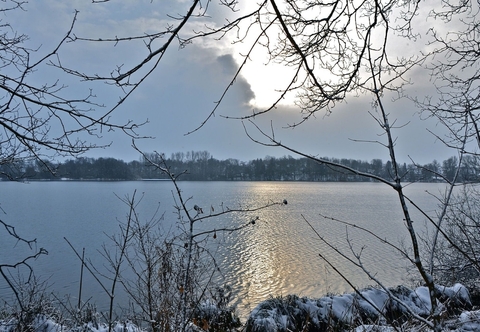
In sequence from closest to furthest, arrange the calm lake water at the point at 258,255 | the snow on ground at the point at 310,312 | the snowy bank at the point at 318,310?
the snow on ground at the point at 310,312 < the snowy bank at the point at 318,310 < the calm lake water at the point at 258,255

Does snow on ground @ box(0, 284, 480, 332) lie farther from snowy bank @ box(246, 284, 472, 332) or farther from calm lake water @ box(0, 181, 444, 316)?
calm lake water @ box(0, 181, 444, 316)

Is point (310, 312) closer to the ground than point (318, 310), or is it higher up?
higher up

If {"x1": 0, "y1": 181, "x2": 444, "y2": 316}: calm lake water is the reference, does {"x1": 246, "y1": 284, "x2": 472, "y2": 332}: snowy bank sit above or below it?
above

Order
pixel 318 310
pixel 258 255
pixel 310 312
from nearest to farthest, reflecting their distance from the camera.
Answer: pixel 310 312 < pixel 318 310 < pixel 258 255

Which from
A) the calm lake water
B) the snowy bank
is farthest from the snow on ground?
the calm lake water

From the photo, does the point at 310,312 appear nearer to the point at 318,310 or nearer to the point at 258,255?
the point at 318,310

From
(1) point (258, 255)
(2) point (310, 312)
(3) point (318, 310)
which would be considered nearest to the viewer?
(2) point (310, 312)

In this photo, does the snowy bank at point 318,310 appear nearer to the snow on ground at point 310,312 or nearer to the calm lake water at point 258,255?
the snow on ground at point 310,312

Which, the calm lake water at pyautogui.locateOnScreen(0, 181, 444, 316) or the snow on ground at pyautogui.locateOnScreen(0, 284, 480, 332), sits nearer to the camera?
the snow on ground at pyautogui.locateOnScreen(0, 284, 480, 332)

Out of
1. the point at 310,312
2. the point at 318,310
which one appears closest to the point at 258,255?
the point at 318,310

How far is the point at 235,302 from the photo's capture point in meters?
13.1

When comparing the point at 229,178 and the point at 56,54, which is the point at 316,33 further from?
the point at 229,178

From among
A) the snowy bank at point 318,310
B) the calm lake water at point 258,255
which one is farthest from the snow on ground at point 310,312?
the calm lake water at point 258,255

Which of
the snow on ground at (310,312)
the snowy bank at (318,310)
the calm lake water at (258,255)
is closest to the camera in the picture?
the snow on ground at (310,312)
